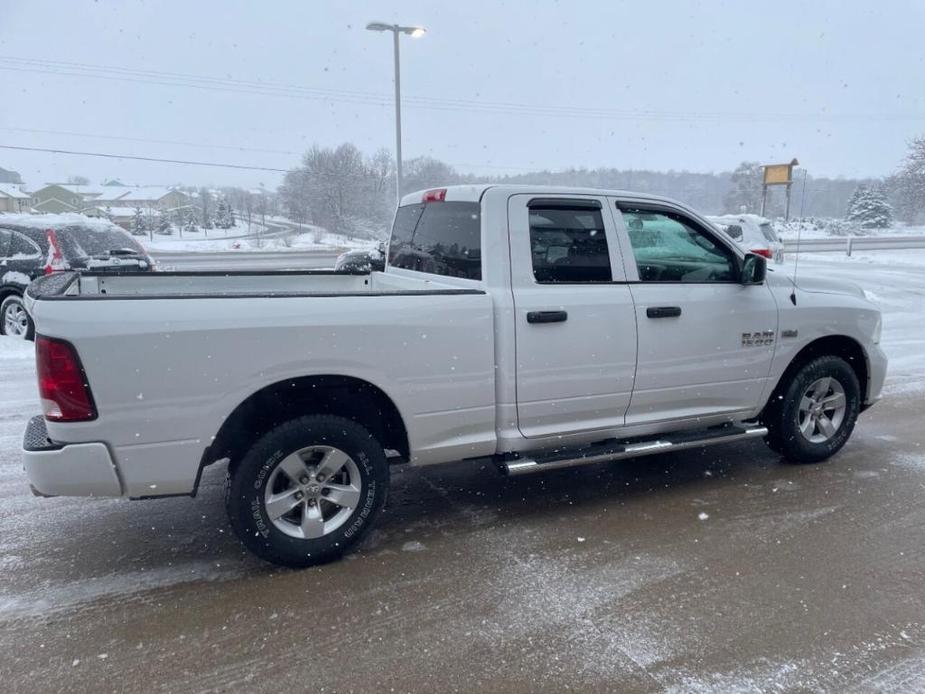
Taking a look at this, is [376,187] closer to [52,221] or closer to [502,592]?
[52,221]

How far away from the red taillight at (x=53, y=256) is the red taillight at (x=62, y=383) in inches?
321

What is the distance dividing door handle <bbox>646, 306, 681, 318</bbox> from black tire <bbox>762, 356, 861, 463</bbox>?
1.26 m

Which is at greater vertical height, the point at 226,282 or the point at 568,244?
the point at 568,244

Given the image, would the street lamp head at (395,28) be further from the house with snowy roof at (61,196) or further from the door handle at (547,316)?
the house with snowy roof at (61,196)

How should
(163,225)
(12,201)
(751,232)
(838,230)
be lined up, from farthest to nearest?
1. (838,230)
2. (12,201)
3. (163,225)
4. (751,232)

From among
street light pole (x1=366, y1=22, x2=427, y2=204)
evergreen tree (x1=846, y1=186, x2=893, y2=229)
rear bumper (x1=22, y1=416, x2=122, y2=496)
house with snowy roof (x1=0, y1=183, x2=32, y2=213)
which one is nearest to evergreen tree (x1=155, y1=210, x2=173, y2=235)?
house with snowy roof (x1=0, y1=183, x2=32, y2=213)

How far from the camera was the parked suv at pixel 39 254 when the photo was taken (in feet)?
33.3

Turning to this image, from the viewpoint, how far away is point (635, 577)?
351 cm

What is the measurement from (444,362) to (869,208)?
189 ft

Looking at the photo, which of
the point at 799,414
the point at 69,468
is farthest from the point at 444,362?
the point at 799,414

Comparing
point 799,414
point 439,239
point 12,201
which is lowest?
point 799,414

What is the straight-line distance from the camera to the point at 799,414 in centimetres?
503

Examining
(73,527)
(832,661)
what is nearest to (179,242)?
(73,527)

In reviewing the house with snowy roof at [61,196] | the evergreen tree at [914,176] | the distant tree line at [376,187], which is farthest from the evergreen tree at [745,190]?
the house with snowy roof at [61,196]
